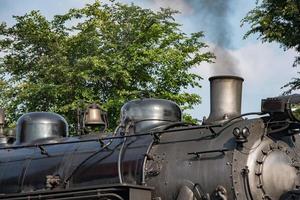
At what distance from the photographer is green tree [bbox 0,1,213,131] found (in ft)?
75.4

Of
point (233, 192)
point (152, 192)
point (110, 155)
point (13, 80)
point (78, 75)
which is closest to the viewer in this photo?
point (233, 192)

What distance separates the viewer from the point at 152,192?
800 centimetres

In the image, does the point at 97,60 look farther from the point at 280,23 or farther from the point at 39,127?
the point at 39,127

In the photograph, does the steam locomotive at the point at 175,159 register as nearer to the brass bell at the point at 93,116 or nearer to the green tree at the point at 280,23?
the brass bell at the point at 93,116

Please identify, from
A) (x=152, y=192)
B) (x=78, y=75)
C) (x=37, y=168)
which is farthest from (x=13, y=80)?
(x=152, y=192)

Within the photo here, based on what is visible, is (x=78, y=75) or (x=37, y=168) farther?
(x=78, y=75)

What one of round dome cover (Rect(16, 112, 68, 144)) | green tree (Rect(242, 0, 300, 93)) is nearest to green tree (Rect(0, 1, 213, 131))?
green tree (Rect(242, 0, 300, 93))

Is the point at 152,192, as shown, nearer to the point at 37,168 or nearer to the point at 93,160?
the point at 93,160

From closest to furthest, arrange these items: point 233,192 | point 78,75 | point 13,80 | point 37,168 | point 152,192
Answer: point 233,192 < point 152,192 < point 37,168 < point 78,75 < point 13,80

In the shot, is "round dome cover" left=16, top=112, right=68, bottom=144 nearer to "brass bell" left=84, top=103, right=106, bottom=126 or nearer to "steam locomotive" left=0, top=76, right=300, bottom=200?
"brass bell" left=84, top=103, right=106, bottom=126

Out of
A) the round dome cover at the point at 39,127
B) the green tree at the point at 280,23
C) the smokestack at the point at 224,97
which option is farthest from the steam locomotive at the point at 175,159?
the green tree at the point at 280,23

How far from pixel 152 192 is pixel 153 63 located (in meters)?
15.8

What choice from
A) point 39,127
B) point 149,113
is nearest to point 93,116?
point 39,127

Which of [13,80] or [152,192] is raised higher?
[13,80]
